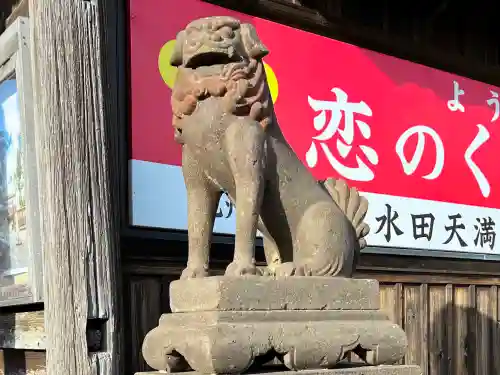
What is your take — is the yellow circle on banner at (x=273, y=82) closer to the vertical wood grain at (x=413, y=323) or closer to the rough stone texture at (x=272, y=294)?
the vertical wood grain at (x=413, y=323)

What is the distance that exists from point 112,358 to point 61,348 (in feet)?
0.66

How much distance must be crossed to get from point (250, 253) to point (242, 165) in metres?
0.25

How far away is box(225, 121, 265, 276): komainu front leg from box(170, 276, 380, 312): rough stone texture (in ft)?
0.26

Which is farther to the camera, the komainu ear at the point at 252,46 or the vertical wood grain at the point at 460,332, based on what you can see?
the vertical wood grain at the point at 460,332

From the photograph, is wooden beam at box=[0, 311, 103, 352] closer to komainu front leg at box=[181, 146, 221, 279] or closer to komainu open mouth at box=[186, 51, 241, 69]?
komainu front leg at box=[181, 146, 221, 279]

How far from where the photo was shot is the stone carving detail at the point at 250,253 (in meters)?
1.73

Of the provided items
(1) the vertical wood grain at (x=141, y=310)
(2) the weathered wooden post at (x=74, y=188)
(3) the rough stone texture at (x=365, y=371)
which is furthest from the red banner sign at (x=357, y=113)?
(3) the rough stone texture at (x=365, y=371)

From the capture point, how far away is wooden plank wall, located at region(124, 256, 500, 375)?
395cm

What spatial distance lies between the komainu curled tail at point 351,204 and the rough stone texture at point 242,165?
0.13m

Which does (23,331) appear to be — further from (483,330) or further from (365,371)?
(483,330)

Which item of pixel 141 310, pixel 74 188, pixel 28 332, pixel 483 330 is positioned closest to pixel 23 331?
pixel 28 332

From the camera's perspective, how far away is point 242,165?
6.01ft

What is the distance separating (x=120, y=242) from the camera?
292 cm

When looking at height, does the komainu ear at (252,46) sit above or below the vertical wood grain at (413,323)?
above
